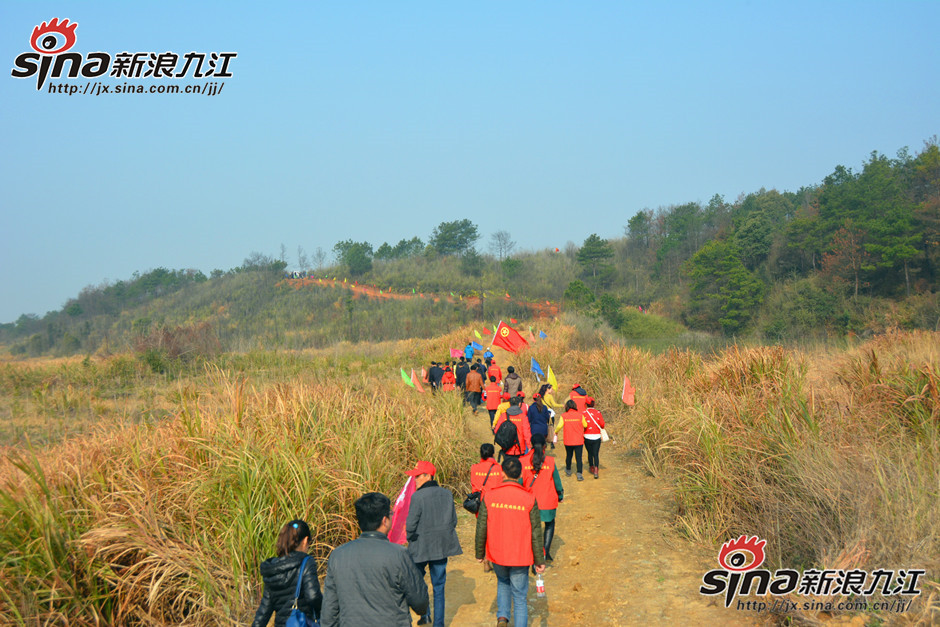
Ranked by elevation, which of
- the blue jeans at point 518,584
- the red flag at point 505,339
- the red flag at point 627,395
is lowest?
the blue jeans at point 518,584

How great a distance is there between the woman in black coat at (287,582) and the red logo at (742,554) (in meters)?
4.13

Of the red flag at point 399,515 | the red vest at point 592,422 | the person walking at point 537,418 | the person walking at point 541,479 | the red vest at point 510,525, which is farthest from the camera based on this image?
the red vest at point 592,422

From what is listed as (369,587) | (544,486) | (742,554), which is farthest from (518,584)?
(742,554)

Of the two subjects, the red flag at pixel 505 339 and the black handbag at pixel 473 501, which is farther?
the red flag at pixel 505 339

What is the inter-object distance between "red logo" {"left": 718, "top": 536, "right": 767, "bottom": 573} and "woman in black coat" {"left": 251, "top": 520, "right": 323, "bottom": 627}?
413 centimetres

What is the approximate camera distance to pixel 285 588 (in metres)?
3.60

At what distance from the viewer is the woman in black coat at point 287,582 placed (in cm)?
358

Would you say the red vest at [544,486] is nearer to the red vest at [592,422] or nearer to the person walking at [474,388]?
the red vest at [592,422]

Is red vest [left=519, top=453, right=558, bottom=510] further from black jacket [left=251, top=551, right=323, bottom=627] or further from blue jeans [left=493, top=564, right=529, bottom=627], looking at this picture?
black jacket [left=251, top=551, right=323, bottom=627]

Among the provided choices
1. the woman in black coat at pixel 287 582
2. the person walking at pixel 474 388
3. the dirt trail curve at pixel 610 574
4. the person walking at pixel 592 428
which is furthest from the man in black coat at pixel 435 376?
the woman in black coat at pixel 287 582

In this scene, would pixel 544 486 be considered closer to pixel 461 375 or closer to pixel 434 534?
pixel 434 534

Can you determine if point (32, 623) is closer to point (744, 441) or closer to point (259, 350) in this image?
point (744, 441)

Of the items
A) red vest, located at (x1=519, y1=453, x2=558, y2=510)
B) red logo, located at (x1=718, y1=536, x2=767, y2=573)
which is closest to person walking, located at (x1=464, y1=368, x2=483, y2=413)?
red vest, located at (x1=519, y1=453, x2=558, y2=510)

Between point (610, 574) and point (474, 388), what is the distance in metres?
8.47
